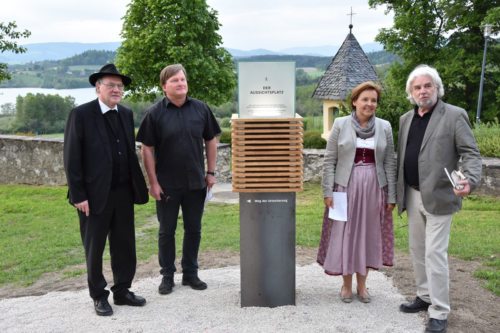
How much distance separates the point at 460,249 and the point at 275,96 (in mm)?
3709

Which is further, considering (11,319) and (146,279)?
(146,279)

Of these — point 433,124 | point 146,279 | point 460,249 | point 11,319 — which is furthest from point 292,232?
point 460,249

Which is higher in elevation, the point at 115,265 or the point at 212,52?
the point at 212,52

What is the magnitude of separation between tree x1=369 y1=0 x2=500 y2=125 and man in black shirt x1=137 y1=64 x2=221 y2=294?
17626 mm

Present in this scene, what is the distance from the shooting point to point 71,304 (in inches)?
216

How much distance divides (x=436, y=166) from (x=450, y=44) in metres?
20.0

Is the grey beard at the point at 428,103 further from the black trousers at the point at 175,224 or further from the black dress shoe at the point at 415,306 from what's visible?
the black trousers at the point at 175,224

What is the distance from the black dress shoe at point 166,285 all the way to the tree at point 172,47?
51.7ft

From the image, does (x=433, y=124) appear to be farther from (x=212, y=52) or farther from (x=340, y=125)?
(x=212, y=52)

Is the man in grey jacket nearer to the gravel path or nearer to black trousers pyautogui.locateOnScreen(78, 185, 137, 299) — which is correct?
the gravel path

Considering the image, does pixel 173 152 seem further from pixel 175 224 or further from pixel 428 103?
pixel 428 103

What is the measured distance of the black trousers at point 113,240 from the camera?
5094 mm

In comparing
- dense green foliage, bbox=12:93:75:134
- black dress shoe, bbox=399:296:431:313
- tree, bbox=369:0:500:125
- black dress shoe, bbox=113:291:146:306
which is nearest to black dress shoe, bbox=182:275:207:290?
black dress shoe, bbox=113:291:146:306

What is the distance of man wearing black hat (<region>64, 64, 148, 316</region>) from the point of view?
4.93 meters
